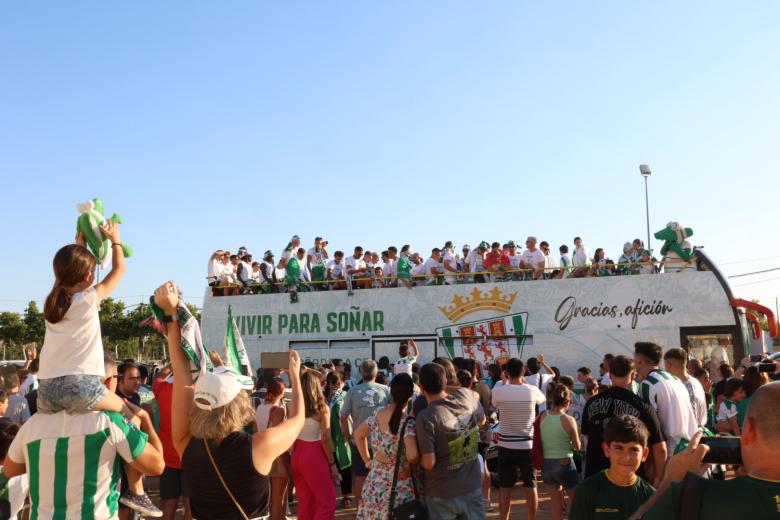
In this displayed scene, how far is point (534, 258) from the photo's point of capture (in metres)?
18.9

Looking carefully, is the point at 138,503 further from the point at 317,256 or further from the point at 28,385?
the point at 317,256

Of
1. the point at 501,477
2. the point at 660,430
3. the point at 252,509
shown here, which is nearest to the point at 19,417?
the point at 501,477

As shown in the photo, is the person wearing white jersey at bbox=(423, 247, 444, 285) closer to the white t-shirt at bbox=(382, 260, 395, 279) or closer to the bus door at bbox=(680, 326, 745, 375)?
the white t-shirt at bbox=(382, 260, 395, 279)

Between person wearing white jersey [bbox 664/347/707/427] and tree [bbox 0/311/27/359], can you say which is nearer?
person wearing white jersey [bbox 664/347/707/427]


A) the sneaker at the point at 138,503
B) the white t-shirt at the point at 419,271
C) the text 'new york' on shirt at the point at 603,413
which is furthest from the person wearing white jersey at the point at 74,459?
the white t-shirt at the point at 419,271

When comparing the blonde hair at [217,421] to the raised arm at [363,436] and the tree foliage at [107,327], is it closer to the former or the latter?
the raised arm at [363,436]

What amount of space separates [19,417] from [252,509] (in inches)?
233

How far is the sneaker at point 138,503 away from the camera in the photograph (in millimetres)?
3584

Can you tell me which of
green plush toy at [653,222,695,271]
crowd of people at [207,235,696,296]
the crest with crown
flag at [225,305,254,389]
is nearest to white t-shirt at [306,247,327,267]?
crowd of people at [207,235,696,296]

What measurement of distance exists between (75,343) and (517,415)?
209 inches

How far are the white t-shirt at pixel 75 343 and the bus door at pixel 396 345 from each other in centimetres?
1659

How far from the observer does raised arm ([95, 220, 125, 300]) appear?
11.2 feet

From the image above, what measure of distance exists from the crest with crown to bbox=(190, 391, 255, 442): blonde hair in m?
16.0

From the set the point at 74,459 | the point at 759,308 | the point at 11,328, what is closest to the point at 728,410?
the point at 74,459
